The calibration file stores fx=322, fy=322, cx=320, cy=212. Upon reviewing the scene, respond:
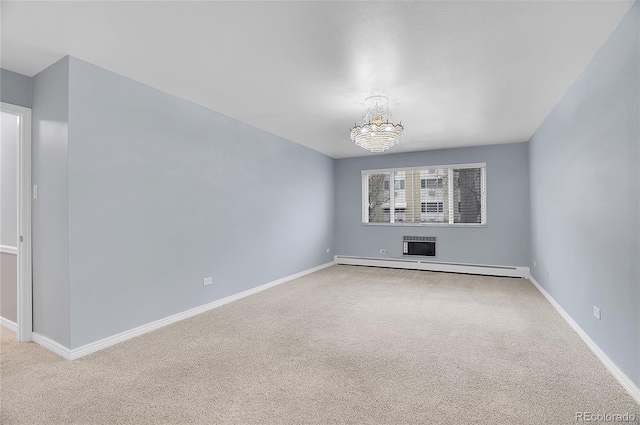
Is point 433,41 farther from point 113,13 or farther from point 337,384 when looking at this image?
point 337,384

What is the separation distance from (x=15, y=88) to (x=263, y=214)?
3.14m

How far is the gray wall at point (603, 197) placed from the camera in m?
2.14

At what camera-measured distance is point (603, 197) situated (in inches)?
102

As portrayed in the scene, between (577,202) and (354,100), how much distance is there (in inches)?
101

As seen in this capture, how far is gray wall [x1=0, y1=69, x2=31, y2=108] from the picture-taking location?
2926mm

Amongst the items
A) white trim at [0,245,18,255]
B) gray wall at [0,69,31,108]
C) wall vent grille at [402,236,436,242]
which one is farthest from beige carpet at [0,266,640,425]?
wall vent grille at [402,236,436,242]

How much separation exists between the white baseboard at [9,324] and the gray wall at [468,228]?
224 inches

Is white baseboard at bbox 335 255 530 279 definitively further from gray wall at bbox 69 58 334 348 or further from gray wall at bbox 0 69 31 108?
gray wall at bbox 0 69 31 108

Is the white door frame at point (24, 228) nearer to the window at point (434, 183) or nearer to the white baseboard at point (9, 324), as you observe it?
the white baseboard at point (9, 324)

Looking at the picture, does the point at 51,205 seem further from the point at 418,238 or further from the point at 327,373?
the point at 418,238

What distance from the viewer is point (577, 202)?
321 cm

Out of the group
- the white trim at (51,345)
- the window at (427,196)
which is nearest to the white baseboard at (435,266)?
the window at (427,196)

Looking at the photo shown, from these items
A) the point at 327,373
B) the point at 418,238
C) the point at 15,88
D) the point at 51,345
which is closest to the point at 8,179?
the point at 15,88

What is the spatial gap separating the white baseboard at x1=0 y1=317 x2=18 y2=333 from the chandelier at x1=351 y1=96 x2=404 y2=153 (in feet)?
13.9
